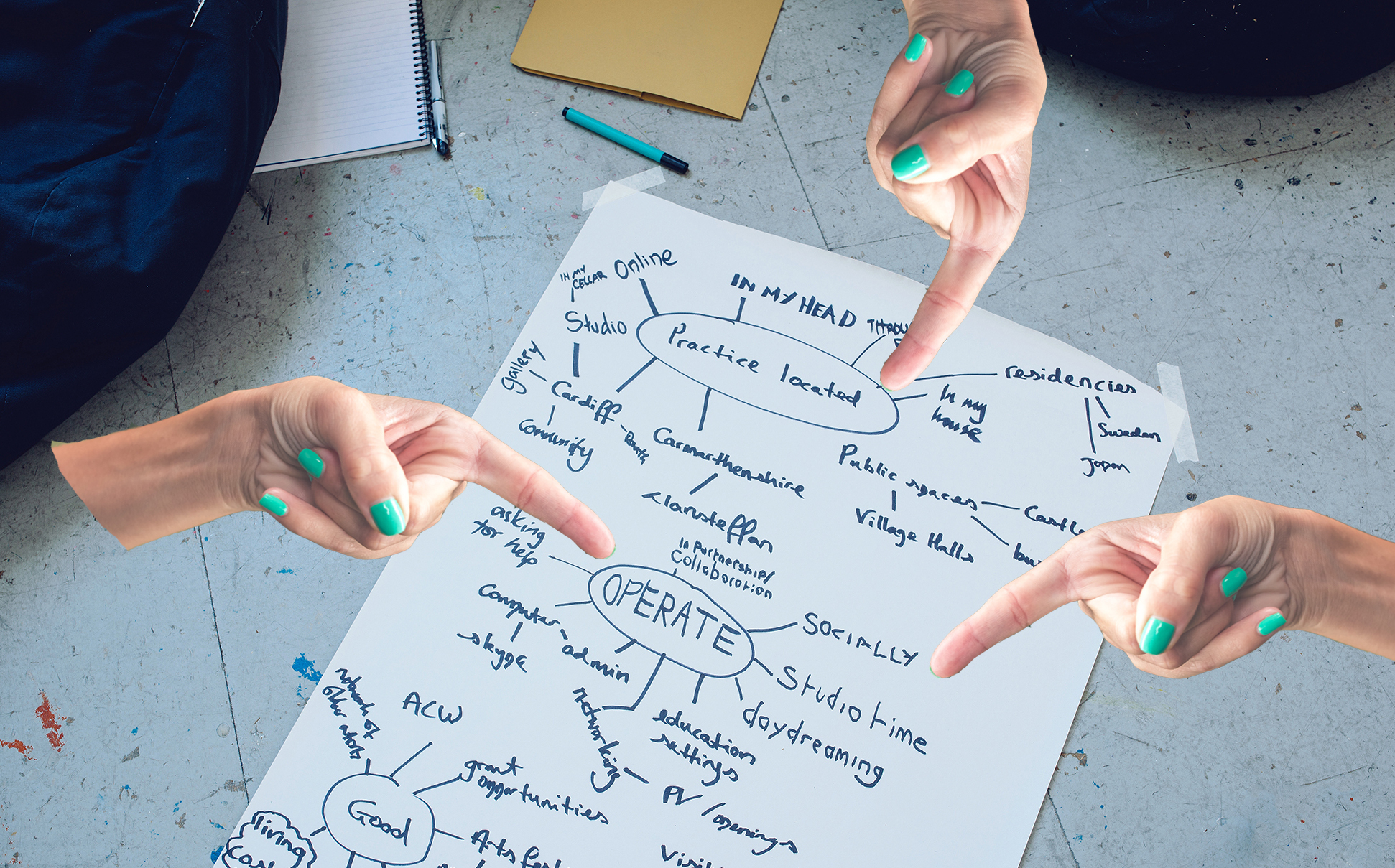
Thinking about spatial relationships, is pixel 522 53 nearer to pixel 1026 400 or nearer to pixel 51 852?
pixel 1026 400

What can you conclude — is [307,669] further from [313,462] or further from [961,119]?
[961,119]

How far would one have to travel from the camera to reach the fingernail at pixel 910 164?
43 cm

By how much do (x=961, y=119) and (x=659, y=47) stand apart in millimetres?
360

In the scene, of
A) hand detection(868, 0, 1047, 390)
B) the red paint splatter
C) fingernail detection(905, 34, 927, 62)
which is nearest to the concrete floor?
the red paint splatter

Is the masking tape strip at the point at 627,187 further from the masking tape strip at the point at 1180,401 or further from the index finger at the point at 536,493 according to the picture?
the masking tape strip at the point at 1180,401

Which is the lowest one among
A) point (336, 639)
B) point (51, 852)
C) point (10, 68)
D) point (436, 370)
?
point (51, 852)

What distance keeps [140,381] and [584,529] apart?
44 cm

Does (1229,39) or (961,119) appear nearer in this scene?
(961,119)

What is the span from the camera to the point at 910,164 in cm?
43

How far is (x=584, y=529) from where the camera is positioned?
0.48 meters

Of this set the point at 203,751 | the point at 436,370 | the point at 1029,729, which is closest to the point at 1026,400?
the point at 1029,729

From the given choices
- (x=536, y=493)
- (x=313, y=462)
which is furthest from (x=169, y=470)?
(x=536, y=493)

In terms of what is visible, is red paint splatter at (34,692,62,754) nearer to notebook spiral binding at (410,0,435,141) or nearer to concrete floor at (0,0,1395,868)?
concrete floor at (0,0,1395,868)

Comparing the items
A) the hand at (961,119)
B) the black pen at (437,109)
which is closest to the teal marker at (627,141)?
the black pen at (437,109)
